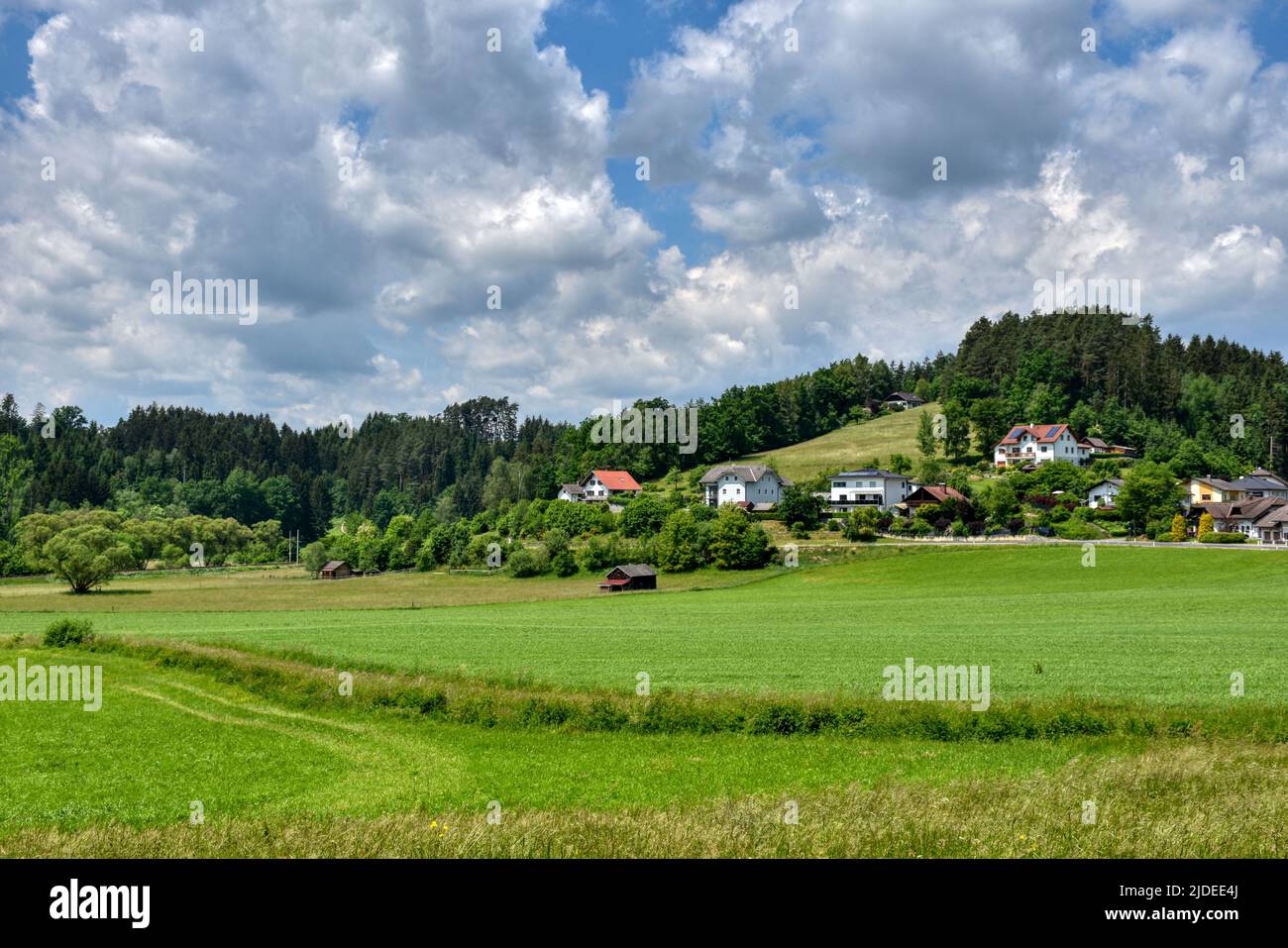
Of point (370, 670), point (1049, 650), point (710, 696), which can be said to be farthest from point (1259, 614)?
point (370, 670)

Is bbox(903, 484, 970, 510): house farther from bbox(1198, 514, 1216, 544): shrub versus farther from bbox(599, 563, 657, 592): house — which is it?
bbox(599, 563, 657, 592): house

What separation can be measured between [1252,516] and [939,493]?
42.6 metres

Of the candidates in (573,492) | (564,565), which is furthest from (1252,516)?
(573,492)

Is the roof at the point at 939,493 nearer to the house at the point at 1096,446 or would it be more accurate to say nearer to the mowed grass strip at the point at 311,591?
the mowed grass strip at the point at 311,591

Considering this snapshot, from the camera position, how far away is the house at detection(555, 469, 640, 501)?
169 m

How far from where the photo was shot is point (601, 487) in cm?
17075

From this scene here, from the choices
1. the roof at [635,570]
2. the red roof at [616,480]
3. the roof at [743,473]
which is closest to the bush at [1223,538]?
the roof at [743,473]

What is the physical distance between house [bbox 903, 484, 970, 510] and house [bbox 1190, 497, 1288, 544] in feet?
102

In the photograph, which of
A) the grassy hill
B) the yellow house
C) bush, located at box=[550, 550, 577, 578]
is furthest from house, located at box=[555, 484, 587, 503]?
the yellow house

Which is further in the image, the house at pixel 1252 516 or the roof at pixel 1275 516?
the house at pixel 1252 516

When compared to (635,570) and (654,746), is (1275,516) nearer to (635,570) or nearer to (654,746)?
(635,570)

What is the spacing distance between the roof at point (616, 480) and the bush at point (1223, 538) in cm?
9706

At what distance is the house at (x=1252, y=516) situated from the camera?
115162 millimetres

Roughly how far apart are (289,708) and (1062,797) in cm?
2809
